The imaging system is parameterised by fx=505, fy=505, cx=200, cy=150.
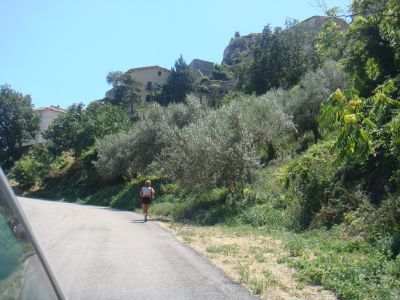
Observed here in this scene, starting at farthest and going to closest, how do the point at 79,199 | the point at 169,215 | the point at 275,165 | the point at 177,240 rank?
the point at 79,199 → the point at 275,165 → the point at 169,215 → the point at 177,240

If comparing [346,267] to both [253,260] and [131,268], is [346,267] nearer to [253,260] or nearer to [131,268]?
[253,260]

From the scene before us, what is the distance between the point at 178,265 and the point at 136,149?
28431 millimetres

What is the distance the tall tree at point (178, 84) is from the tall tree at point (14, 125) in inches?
791

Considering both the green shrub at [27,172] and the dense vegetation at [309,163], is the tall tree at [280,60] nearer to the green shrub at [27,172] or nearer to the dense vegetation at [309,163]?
the dense vegetation at [309,163]

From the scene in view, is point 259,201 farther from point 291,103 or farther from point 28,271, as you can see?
point 28,271

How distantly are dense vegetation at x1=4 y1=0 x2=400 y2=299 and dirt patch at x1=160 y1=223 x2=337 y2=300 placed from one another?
13.6 inches

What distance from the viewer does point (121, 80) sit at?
248ft

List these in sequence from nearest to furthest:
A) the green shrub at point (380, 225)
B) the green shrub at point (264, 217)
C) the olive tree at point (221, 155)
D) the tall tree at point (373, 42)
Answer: the tall tree at point (373, 42) → the green shrub at point (380, 225) → the green shrub at point (264, 217) → the olive tree at point (221, 155)

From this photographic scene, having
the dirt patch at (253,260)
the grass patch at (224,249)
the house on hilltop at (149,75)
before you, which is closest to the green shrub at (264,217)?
the dirt patch at (253,260)

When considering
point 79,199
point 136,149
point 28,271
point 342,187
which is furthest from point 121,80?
point 28,271

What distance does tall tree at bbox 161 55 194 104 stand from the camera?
A: 71062 millimetres

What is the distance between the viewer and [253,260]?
1028 cm

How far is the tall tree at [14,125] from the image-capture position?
72.2 meters

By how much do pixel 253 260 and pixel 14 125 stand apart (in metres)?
68.4
